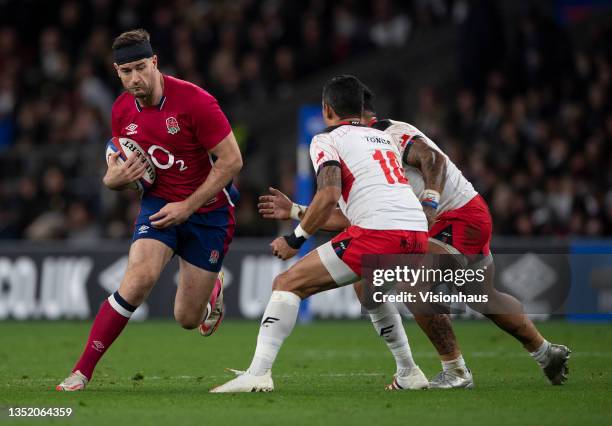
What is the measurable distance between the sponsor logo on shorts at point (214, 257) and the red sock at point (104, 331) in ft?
3.30

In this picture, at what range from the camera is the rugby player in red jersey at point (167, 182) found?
8688 mm

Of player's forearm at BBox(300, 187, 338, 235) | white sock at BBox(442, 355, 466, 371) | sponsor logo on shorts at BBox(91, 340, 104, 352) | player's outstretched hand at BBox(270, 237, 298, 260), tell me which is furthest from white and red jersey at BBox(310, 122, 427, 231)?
sponsor logo on shorts at BBox(91, 340, 104, 352)

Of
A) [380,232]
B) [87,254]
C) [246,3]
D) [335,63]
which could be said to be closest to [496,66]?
[335,63]

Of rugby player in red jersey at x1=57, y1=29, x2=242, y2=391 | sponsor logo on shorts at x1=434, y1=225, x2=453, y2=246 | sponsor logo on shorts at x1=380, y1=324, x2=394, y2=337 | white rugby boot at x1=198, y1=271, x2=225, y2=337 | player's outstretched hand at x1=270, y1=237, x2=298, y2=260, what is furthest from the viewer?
white rugby boot at x1=198, y1=271, x2=225, y2=337

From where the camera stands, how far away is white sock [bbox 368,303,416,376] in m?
8.90

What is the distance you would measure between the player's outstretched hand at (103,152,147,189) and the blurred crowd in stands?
9.56m

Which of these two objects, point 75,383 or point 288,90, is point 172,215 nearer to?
point 75,383

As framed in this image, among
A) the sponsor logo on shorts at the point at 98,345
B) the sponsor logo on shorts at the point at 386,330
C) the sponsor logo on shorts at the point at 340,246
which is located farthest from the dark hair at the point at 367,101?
the sponsor logo on shorts at the point at 98,345

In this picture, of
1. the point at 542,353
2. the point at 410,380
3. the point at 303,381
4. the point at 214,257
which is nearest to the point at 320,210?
the point at 410,380

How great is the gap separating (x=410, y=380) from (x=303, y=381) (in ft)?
3.57

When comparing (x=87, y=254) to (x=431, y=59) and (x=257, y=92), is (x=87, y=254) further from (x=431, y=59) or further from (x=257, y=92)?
(x=431, y=59)

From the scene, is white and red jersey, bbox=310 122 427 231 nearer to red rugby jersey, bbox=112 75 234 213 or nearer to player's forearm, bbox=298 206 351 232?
player's forearm, bbox=298 206 351 232

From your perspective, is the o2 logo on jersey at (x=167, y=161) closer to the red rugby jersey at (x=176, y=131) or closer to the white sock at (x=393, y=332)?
the red rugby jersey at (x=176, y=131)

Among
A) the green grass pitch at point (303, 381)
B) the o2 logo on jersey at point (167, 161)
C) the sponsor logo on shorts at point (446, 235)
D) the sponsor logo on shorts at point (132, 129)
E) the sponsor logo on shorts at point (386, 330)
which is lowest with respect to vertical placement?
the green grass pitch at point (303, 381)
